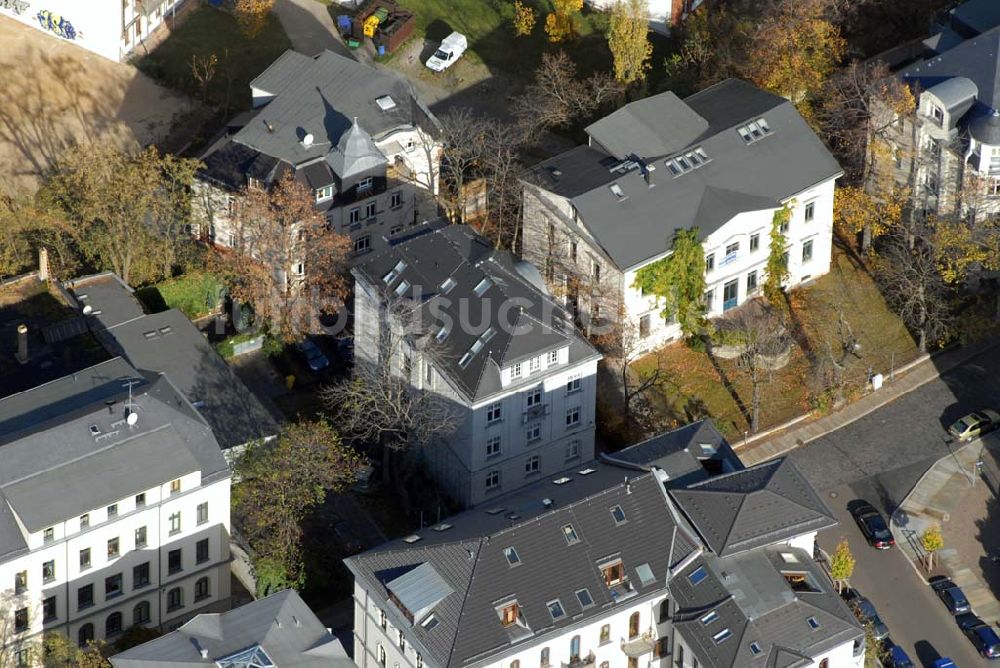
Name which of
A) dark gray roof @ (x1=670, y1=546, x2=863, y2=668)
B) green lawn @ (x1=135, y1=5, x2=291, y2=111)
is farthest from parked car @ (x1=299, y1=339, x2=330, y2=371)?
dark gray roof @ (x1=670, y1=546, x2=863, y2=668)

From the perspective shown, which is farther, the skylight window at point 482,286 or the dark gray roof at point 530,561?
the skylight window at point 482,286

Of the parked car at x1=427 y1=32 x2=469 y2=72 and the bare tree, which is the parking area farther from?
the bare tree

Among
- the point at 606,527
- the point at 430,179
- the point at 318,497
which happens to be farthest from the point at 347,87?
the point at 606,527

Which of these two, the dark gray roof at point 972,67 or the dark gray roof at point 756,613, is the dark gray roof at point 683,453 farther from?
the dark gray roof at point 972,67

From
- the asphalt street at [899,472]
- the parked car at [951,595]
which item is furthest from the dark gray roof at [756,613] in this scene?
the parked car at [951,595]

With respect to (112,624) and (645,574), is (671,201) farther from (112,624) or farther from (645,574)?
(112,624)
